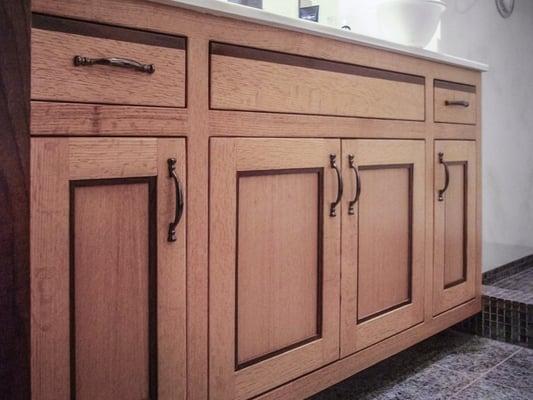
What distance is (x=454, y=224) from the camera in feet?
6.68

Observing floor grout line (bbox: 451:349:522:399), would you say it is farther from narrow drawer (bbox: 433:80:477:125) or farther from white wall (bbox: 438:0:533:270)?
narrow drawer (bbox: 433:80:477:125)

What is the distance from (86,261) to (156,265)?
5.5 inches

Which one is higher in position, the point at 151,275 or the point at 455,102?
the point at 455,102

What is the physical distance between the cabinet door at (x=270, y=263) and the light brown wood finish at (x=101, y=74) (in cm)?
17

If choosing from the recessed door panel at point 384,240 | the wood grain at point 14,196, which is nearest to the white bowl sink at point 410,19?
the recessed door panel at point 384,240

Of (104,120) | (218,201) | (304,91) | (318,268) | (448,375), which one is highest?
(304,91)

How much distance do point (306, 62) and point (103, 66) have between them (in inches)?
22.1

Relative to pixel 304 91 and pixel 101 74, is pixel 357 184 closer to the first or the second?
pixel 304 91

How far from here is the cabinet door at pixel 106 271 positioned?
0.96 m

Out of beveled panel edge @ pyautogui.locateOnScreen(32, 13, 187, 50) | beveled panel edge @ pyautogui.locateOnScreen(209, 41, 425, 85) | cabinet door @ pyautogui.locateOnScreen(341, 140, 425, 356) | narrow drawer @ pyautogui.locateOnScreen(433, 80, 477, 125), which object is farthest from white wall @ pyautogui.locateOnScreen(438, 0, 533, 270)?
beveled panel edge @ pyautogui.locateOnScreen(32, 13, 187, 50)

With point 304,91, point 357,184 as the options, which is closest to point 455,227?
point 357,184

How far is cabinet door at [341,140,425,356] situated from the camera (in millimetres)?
1568

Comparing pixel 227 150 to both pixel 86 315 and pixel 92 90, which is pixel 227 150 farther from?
pixel 86 315

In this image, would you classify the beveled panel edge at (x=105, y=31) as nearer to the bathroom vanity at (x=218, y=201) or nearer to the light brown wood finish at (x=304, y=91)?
the bathroom vanity at (x=218, y=201)
